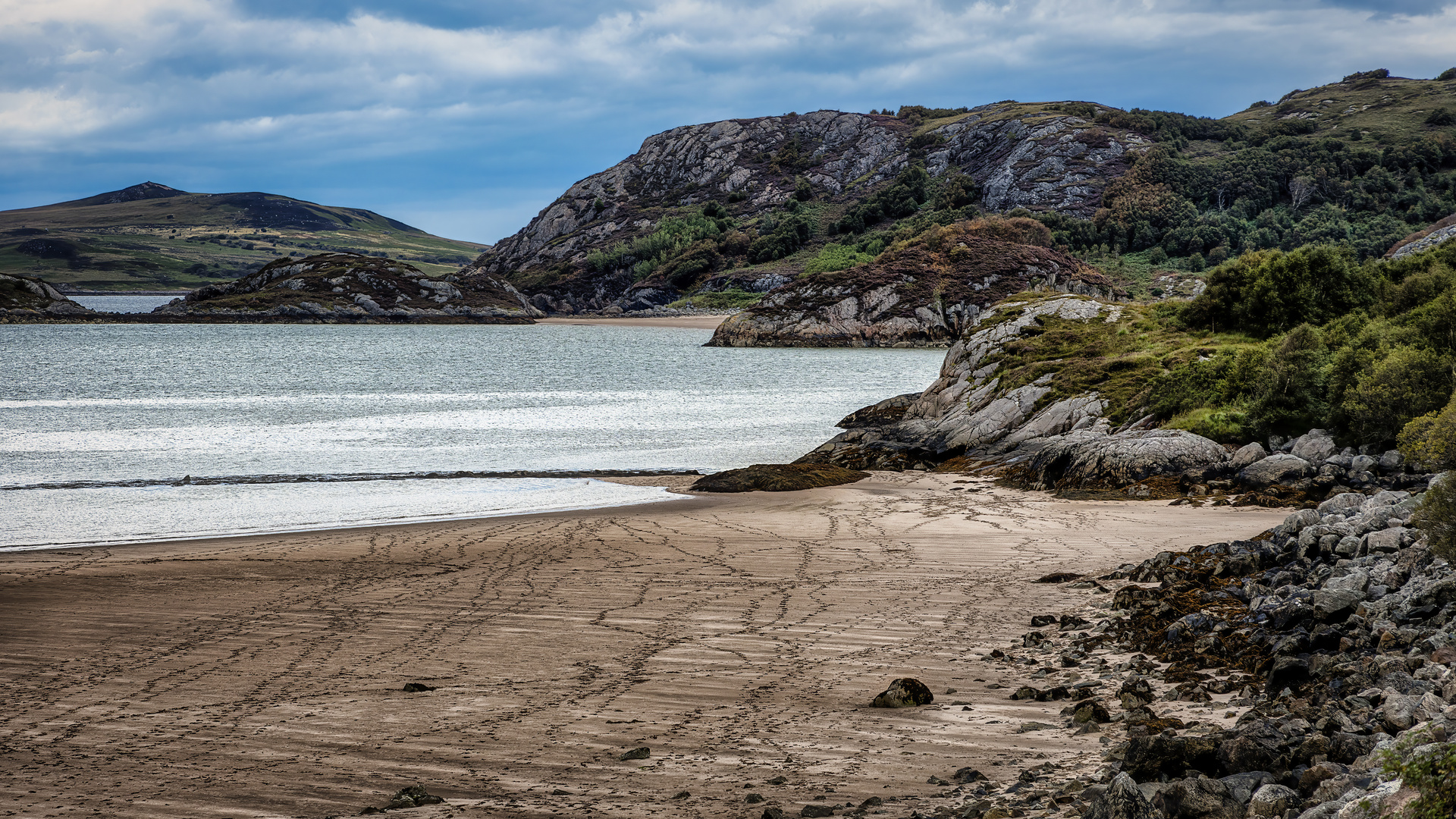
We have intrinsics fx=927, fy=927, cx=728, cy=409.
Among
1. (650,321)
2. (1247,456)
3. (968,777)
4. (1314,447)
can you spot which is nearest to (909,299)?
(650,321)

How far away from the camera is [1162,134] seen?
419ft

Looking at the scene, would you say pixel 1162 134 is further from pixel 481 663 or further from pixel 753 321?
pixel 481 663

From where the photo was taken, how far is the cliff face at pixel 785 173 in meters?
125

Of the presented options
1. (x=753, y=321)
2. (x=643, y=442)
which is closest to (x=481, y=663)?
(x=643, y=442)

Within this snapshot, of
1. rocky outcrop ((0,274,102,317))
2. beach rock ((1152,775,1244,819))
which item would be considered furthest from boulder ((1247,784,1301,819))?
rocky outcrop ((0,274,102,317))

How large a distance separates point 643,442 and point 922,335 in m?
58.7

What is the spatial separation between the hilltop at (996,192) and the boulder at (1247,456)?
192ft

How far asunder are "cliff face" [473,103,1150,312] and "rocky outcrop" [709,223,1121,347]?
94.7ft

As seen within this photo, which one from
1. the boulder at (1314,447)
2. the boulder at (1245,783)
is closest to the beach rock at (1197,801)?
the boulder at (1245,783)

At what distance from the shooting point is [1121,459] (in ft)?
57.2

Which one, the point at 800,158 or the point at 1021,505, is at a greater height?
the point at 800,158

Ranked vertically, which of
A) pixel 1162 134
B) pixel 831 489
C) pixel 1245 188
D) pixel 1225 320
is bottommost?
pixel 831 489

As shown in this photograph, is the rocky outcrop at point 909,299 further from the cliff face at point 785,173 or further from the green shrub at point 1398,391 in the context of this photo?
the green shrub at point 1398,391

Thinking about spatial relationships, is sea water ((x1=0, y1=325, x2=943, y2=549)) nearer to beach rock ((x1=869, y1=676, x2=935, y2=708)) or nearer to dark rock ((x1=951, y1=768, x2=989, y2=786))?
beach rock ((x1=869, y1=676, x2=935, y2=708))
